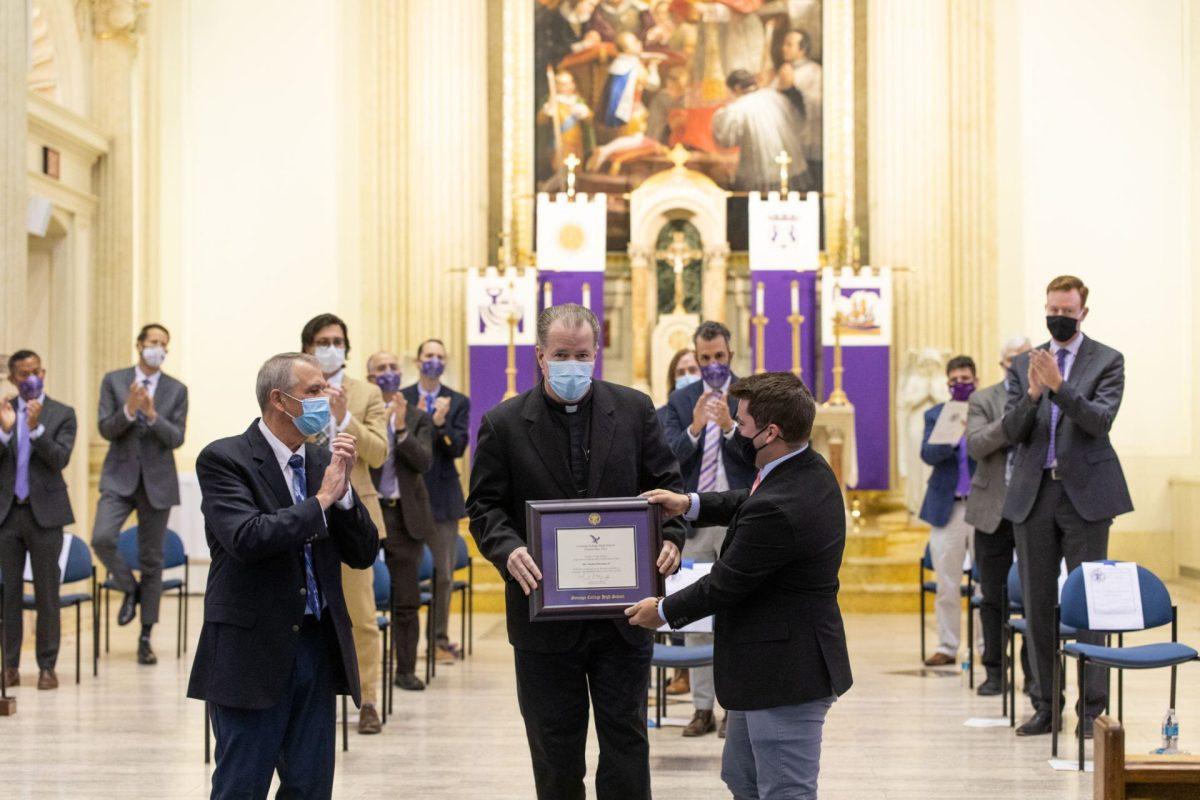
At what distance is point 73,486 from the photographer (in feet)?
44.9

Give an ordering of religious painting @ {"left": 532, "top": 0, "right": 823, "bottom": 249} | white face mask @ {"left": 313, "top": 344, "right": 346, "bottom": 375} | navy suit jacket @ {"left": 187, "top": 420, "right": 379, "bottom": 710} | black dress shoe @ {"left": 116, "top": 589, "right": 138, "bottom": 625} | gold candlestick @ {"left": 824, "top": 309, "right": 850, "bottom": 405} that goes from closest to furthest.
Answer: navy suit jacket @ {"left": 187, "top": 420, "right": 379, "bottom": 710}, white face mask @ {"left": 313, "top": 344, "right": 346, "bottom": 375}, black dress shoe @ {"left": 116, "top": 589, "right": 138, "bottom": 625}, gold candlestick @ {"left": 824, "top": 309, "right": 850, "bottom": 405}, religious painting @ {"left": 532, "top": 0, "right": 823, "bottom": 249}

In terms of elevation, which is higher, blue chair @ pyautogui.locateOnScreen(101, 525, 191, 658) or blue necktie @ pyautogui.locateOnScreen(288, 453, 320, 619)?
blue necktie @ pyautogui.locateOnScreen(288, 453, 320, 619)

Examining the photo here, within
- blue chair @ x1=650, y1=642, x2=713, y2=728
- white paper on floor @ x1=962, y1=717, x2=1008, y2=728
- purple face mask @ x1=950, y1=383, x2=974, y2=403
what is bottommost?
white paper on floor @ x1=962, y1=717, x2=1008, y2=728

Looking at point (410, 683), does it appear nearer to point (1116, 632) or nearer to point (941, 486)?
point (941, 486)

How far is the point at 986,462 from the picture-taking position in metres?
8.31

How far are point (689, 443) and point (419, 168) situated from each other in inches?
398

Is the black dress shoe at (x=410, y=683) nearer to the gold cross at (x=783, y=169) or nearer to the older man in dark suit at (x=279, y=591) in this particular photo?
the older man in dark suit at (x=279, y=591)

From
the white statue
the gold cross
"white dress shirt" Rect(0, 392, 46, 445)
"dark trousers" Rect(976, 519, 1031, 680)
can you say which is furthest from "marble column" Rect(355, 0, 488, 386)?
"dark trousers" Rect(976, 519, 1031, 680)

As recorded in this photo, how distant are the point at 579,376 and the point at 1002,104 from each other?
1287 centimetres

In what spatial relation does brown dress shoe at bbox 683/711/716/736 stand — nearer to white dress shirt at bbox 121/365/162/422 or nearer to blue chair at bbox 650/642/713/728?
blue chair at bbox 650/642/713/728

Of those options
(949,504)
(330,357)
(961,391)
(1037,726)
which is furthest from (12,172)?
(1037,726)

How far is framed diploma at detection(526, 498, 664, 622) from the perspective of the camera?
13.8 feet

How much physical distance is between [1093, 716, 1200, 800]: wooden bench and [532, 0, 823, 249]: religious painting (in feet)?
47.9

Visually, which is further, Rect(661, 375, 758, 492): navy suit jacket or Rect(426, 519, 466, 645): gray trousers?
Rect(426, 519, 466, 645): gray trousers
